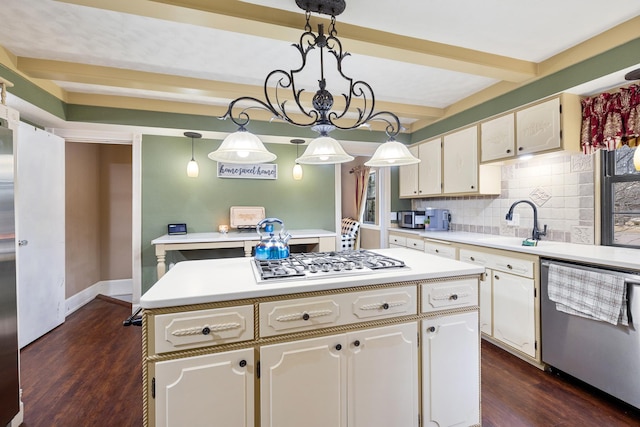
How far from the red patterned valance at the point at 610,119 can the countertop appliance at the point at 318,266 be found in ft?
6.34

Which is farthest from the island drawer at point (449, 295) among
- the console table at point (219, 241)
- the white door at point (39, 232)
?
the white door at point (39, 232)

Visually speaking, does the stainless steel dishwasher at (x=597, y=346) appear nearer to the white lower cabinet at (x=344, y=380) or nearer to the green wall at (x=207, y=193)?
the white lower cabinet at (x=344, y=380)

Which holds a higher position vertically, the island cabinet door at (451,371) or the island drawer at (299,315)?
the island drawer at (299,315)

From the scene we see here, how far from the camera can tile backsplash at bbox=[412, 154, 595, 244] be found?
2.46m

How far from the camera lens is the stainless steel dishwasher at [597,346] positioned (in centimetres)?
172

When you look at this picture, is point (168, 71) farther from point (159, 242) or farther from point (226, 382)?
point (226, 382)

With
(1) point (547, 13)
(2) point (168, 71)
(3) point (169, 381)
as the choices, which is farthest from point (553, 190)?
(2) point (168, 71)

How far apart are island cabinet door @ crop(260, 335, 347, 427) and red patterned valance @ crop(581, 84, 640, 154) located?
2.47m

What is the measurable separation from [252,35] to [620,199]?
118 inches

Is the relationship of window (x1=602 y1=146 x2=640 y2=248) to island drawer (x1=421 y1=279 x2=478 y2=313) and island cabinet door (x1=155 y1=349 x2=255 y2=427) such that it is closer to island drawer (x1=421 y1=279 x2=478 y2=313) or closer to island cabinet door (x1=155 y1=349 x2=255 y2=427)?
island drawer (x1=421 y1=279 x2=478 y2=313)

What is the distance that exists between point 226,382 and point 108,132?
3429 mm

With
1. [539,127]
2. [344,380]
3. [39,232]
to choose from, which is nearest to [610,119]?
[539,127]

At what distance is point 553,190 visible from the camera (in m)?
2.70

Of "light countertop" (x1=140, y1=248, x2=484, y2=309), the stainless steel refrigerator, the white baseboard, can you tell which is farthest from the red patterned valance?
the white baseboard
